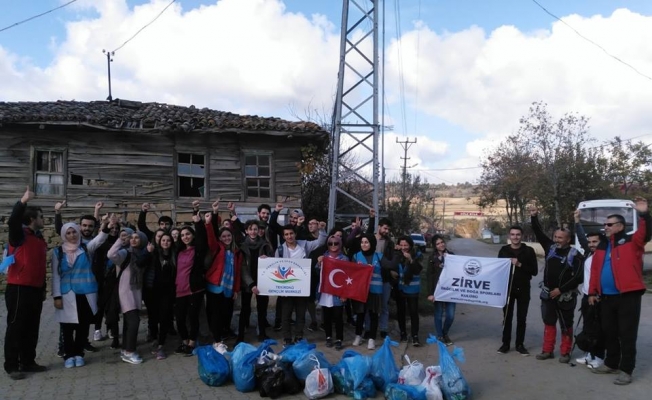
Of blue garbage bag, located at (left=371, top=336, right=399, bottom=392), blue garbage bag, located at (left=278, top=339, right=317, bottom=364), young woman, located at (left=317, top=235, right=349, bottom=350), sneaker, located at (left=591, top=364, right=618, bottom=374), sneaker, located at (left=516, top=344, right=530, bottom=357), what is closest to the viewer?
blue garbage bag, located at (left=371, top=336, right=399, bottom=392)

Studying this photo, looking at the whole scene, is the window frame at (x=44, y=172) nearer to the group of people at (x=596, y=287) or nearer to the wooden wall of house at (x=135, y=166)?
the wooden wall of house at (x=135, y=166)

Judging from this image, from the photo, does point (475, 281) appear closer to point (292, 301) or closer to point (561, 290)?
point (561, 290)

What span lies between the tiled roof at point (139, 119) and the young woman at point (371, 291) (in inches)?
297

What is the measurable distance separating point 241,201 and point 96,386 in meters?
9.51

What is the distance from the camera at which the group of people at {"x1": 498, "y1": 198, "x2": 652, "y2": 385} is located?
20.9 feet

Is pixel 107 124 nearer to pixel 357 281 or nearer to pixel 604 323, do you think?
pixel 357 281

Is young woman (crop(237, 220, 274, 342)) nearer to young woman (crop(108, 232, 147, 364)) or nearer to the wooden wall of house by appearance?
young woman (crop(108, 232, 147, 364))

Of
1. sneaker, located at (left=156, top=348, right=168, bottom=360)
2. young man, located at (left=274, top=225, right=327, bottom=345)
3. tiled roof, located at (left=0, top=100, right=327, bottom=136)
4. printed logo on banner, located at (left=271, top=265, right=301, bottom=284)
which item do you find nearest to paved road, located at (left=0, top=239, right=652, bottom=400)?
sneaker, located at (left=156, top=348, right=168, bottom=360)

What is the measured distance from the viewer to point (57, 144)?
572 inches

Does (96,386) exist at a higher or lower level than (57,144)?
lower

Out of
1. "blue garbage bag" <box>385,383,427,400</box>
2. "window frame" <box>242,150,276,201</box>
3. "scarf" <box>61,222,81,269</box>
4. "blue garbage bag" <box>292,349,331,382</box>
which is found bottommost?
"blue garbage bag" <box>385,383,427,400</box>

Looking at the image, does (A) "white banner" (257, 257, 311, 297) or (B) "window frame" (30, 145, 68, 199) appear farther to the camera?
(B) "window frame" (30, 145, 68, 199)

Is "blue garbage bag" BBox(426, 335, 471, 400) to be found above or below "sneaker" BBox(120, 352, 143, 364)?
above

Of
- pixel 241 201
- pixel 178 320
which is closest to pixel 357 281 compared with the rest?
pixel 178 320
